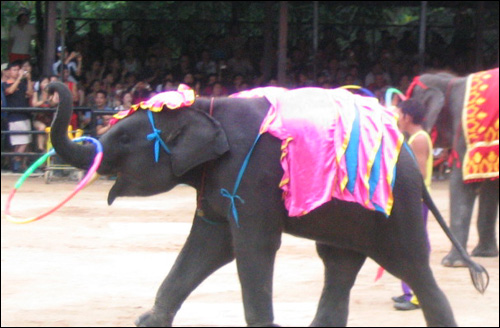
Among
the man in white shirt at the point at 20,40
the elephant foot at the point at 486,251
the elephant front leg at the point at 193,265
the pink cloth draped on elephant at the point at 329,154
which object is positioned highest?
the pink cloth draped on elephant at the point at 329,154

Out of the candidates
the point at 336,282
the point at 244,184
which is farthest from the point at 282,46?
the point at 244,184

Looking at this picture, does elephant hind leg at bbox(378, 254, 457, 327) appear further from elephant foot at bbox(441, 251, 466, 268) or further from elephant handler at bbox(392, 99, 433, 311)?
elephant foot at bbox(441, 251, 466, 268)

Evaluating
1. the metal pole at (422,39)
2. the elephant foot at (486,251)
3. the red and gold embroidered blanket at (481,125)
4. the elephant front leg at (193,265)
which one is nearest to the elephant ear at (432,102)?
the red and gold embroidered blanket at (481,125)

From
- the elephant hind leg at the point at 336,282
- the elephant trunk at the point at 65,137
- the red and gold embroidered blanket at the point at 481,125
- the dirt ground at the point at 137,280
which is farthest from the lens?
the red and gold embroidered blanket at the point at 481,125

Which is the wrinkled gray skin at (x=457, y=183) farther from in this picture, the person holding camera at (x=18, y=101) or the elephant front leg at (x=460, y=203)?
the person holding camera at (x=18, y=101)

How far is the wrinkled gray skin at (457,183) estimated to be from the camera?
8398mm

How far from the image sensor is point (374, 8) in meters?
22.5

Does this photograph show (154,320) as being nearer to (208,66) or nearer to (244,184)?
(244,184)

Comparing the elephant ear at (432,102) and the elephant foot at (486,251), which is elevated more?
the elephant ear at (432,102)

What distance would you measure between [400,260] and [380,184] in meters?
0.46

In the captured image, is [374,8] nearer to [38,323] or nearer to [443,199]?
[443,199]

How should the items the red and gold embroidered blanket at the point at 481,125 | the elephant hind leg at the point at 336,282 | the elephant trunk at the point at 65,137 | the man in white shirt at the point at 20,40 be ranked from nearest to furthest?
the elephant trunk at the point at 65,137 < the elephant hind leg at the point at 336,282 < the red and gold embroidered blanket at the point at 481,125 < the man in white shirt at the point at 20,40

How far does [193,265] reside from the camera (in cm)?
503

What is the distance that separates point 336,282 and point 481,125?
11.5ft
